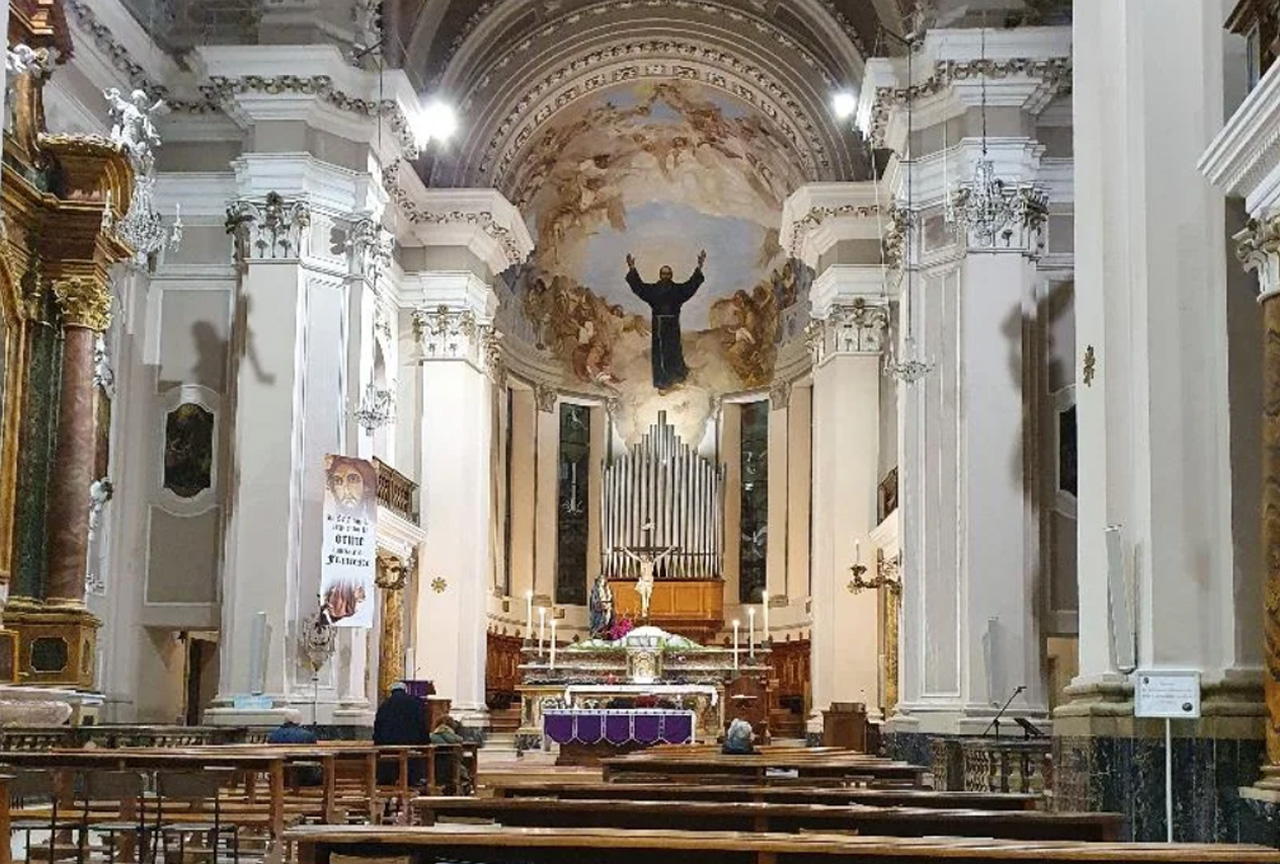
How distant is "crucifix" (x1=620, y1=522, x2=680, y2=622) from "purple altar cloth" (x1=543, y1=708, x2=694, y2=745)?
279 inches

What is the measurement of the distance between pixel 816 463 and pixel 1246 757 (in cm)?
1684

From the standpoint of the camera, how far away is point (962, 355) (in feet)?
59.7

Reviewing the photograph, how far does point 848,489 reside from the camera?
2402 cm

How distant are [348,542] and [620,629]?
11.1 m

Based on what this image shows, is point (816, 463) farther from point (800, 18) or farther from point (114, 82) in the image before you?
point (114, 82)

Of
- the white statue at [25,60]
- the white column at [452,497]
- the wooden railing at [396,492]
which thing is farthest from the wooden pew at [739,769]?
the white column at [452,497]

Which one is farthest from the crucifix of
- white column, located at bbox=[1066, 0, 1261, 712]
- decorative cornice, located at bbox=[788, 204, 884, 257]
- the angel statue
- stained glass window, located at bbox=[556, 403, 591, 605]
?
white column, located at bbox=[1066, 0, 1261, 712]

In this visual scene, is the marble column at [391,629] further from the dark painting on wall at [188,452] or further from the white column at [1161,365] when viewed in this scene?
the white column at [1161,365]

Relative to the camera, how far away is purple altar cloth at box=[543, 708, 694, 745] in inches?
867

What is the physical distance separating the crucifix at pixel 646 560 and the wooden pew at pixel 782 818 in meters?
22.3

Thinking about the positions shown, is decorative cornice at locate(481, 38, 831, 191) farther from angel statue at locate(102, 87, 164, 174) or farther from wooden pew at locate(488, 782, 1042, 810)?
wooden pew at locate(488, 782, 1042, 810)

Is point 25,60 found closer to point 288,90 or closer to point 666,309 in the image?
point 288,90

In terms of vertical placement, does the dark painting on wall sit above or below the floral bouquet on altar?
above

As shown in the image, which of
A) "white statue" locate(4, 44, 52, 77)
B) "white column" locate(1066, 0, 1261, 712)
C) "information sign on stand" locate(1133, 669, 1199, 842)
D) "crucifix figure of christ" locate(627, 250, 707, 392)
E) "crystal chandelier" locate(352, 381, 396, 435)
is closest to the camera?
"information sign on stand" locate(1133, 669, 1199, 842)
